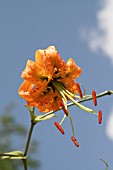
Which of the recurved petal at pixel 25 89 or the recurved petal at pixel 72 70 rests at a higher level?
A: the recurved petal at pixel 72 70

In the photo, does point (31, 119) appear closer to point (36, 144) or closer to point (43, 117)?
point (43, 117)

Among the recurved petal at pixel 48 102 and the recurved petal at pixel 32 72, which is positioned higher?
the recurved petal at pixel 32 72

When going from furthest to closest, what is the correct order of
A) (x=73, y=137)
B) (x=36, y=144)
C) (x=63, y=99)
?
(x=36, y=144)
(x=63, y=99)
(x=73, y=137)

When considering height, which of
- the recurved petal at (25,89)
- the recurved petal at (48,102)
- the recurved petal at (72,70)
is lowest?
the recurved petal at (48,102)

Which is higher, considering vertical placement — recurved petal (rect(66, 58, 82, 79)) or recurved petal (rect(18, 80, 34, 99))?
recurved petal (rect(66, 58, 82, 79))

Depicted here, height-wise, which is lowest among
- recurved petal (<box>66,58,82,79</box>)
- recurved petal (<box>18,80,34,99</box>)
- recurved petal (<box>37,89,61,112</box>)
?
recurved petal (<box>37,89,61,112</box>)

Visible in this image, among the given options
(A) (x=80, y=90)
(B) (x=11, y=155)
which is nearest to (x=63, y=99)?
(A) (x=80, y=90)
